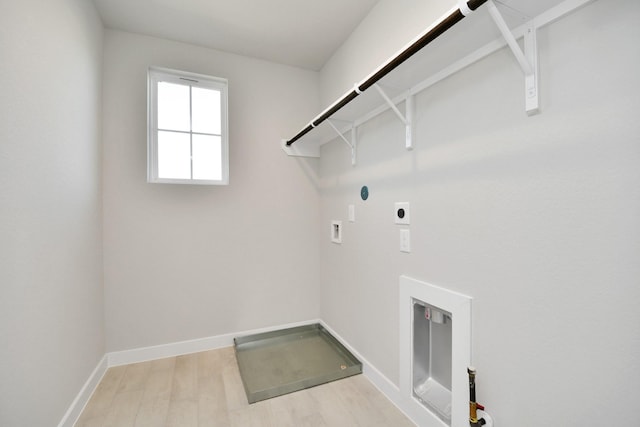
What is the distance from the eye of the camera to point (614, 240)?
0.83 meters

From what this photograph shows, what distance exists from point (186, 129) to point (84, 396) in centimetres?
195

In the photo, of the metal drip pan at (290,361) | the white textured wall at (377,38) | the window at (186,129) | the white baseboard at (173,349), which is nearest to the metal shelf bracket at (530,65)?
the white textured wall at (377,38)

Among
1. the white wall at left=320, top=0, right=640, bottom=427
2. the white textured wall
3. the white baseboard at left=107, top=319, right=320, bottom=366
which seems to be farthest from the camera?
the white baseboard at left=107, top=319, right=320, bottom=366

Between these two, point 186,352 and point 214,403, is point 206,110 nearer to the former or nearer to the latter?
point 186,352

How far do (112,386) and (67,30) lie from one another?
224 centimetres

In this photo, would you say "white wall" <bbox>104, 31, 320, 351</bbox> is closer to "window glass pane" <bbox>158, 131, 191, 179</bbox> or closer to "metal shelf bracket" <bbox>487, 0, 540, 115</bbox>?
"window glass pane" <bbox>158, 131, 191, 179</bbox>

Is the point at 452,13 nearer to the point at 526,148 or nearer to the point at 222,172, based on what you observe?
the point at 526,148

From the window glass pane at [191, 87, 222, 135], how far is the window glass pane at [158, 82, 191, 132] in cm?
5

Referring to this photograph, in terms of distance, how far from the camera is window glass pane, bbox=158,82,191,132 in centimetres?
228

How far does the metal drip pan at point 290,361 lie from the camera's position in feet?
6.20

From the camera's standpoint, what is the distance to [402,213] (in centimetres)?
166

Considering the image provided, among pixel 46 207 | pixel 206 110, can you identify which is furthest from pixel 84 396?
pixel 206 110

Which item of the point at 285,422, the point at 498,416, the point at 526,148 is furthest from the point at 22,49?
the point at 498,416

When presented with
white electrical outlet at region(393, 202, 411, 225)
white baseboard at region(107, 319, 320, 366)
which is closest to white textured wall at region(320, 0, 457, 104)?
white electrical outlet at region(393, 202, 411, 225)
